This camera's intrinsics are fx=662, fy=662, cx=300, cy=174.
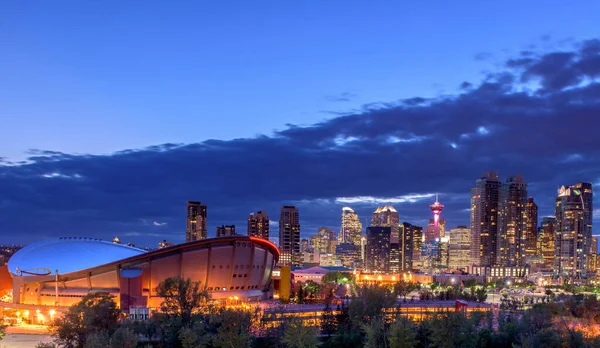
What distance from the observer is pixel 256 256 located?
104125mm

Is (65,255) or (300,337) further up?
(65,255)

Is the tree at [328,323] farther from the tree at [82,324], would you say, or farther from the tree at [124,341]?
the tree at [124,341]

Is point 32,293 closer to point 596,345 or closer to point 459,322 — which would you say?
point 459,322

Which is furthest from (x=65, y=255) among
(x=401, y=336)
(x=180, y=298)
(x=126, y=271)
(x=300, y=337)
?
(x=401, y=336)

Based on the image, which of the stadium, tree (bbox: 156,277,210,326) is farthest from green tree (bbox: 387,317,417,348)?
the stadium

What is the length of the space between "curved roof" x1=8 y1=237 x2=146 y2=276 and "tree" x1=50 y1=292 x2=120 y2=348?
31.4m

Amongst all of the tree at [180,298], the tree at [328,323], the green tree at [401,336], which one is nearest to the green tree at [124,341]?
the tree at [180,298]

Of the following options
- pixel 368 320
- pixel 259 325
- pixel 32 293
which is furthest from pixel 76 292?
pixel 368 320

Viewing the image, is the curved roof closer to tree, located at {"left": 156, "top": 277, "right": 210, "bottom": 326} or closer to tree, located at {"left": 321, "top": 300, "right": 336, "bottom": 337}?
tree, located at {"left": 156, "top": 277, "right": 210, "bottom": 326}

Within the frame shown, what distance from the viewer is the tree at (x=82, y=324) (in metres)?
58.6

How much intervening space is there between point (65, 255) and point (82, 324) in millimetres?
42327

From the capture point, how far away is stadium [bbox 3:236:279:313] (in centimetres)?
9131

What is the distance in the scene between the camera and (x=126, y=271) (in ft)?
298

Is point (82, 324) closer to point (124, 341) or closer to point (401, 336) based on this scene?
point (124, 341)
